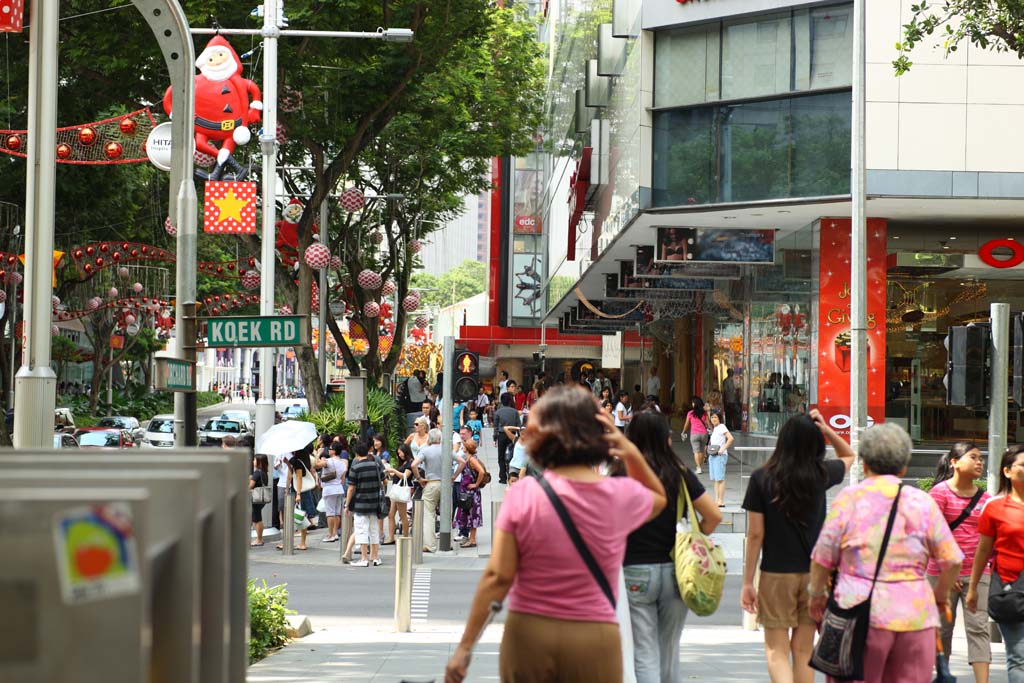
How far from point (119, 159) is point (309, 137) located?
30.3 feet

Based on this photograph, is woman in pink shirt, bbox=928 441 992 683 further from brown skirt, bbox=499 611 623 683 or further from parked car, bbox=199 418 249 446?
→ parked car, bbox=199 418 249 446

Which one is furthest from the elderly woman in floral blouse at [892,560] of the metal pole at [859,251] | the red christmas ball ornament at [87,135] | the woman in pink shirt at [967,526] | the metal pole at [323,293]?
the metal pole at [323,293]

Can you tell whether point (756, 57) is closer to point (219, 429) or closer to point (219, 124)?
point (219, 124)

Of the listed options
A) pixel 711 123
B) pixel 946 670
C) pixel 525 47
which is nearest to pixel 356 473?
pixel 711 123

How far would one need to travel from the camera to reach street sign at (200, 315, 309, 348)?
8.39 meters

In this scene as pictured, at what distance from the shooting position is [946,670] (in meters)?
8.11

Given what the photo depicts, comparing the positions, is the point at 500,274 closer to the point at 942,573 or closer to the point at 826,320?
the point at 826,320

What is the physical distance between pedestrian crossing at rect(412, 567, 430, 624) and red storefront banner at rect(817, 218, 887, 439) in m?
9.71

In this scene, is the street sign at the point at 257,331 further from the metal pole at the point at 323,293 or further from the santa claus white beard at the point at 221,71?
the metal pole at the point at 323,293

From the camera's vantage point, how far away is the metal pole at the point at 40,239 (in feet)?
32.3

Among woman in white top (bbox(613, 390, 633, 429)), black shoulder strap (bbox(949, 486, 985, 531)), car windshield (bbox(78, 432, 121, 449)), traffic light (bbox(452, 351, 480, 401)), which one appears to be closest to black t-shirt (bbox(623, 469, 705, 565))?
black shoulder strap (bbox(949, 486, 985, 531))

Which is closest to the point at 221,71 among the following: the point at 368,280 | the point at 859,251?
the point at 859,251

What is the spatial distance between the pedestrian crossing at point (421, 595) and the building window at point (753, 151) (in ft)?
31.7

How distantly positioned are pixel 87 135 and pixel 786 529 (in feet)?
43.6
